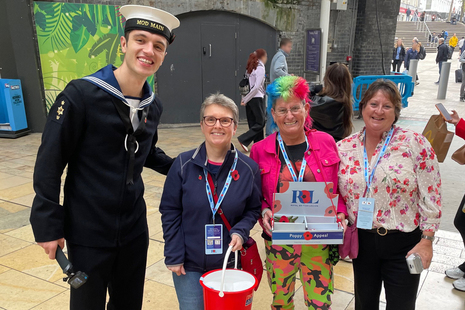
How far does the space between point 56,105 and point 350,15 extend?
11.1m

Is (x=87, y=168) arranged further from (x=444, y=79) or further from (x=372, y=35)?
(x=444, y=79)

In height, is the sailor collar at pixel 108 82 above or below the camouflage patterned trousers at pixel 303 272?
above

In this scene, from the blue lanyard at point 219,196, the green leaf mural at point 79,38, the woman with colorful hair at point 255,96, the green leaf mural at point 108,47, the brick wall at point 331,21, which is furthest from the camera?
the brick wall at point 331,21

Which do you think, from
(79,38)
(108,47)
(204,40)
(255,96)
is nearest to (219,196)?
(255,96)

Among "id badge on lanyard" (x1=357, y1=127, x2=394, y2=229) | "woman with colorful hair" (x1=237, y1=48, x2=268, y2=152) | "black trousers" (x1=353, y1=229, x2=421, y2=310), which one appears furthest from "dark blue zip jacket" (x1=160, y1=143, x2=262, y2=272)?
"woman with colorful hair" (x1=237, y1=48, x2=268, y2=152)

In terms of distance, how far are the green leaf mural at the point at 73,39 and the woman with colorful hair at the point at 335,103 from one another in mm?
6348

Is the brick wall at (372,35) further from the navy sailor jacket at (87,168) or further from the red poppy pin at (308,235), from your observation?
the navy sailor jacket at (87,168)

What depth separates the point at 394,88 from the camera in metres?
2.35

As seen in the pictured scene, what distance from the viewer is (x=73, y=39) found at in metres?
8.56

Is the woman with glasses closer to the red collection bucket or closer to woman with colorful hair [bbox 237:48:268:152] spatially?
the red collection bucket

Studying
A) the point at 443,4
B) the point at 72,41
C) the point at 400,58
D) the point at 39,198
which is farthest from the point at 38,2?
the point at 443,4

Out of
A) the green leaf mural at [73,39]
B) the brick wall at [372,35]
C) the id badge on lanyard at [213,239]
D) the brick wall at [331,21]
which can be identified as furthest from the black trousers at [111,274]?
the brick wall at [372,35]

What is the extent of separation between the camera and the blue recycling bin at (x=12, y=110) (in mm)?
8352

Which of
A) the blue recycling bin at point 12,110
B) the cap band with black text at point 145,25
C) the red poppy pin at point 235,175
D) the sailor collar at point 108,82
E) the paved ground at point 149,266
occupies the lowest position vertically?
the paved ground at point 149,266
